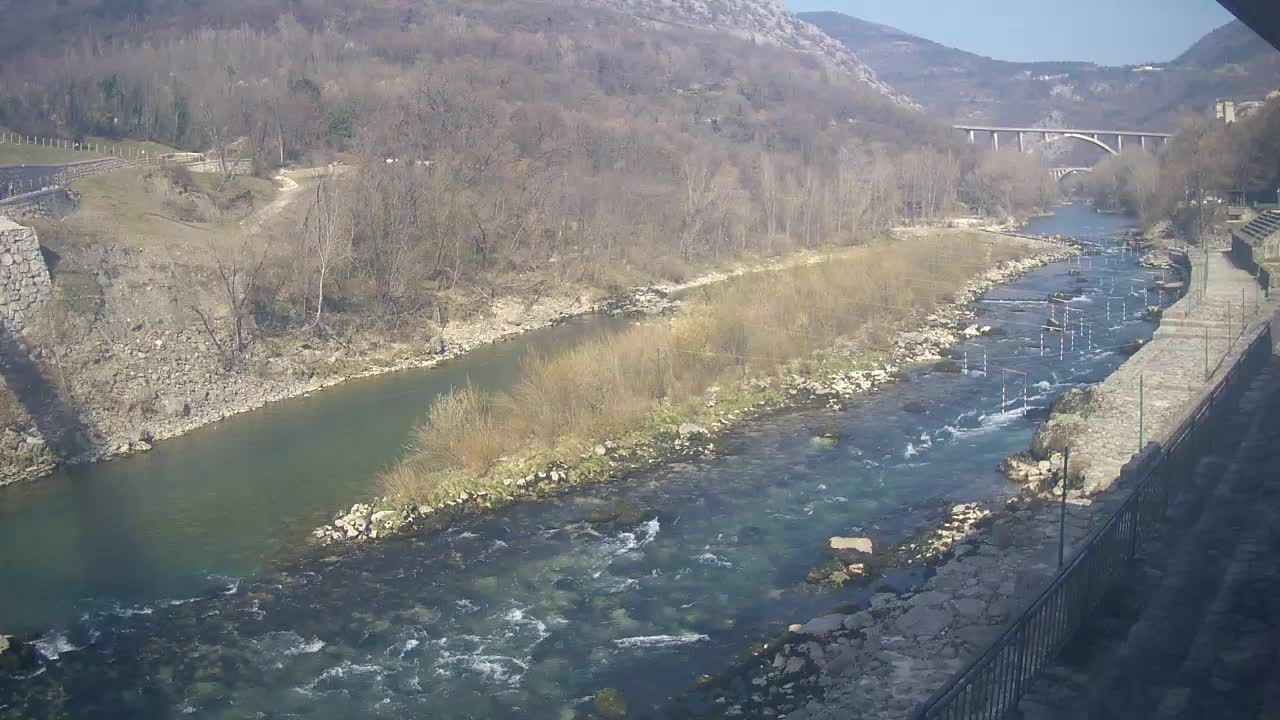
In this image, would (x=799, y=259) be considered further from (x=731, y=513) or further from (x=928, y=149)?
(x=928, y=149)

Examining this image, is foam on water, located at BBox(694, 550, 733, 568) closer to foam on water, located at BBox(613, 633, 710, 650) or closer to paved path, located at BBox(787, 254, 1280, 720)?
foam on water, located at BBox(613, 633, 710, 650)

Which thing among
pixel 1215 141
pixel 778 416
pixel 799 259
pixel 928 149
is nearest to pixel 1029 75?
pixel 928 149

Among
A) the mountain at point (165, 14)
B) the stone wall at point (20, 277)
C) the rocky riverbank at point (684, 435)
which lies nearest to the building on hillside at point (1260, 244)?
the rocky riverbank at point (684, 435)

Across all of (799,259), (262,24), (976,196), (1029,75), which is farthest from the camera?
(1029,75)

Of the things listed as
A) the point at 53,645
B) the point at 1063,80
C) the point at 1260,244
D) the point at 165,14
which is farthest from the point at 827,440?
the point at 1063,80

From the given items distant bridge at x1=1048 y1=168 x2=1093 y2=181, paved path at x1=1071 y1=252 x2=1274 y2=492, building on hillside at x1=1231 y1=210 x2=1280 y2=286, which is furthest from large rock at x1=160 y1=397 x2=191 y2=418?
distant bridge at x1=1048 y1=168 x2=1093 y2=181

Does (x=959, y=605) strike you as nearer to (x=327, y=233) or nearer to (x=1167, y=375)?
(x=1167, y=375)
